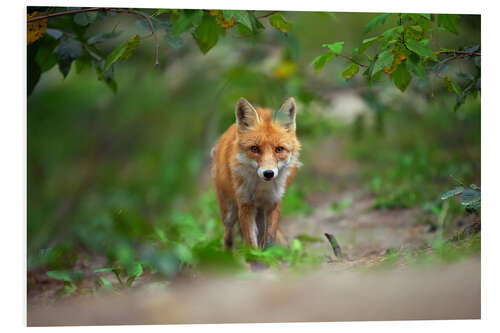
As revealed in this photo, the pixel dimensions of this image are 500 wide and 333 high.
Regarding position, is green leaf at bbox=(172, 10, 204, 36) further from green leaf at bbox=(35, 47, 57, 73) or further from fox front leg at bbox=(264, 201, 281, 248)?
fox front leg at bbox=(264, 201, 281, 248)

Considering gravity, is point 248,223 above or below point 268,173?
below

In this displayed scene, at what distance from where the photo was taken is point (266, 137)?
3633 millimetres

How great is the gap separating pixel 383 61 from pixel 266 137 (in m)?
0.98

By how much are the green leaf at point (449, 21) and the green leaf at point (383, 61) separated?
0.63m

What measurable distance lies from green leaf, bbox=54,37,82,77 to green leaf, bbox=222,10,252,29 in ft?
3.62

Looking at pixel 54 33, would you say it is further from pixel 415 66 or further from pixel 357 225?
pixel 357 225

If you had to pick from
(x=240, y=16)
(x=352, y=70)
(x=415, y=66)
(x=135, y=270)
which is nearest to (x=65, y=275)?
(x=135, y=270)

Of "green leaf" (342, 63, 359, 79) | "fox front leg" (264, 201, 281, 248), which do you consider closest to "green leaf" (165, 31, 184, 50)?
"green leaf" (342, 63, 359, 79)

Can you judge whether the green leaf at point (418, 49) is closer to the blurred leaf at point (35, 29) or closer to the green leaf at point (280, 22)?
the green leaf at point (280, 22)

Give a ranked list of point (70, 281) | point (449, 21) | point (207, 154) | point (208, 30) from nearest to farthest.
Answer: point (208, 30)
point (449, 21)
point (70, 281)
point (207, 154)

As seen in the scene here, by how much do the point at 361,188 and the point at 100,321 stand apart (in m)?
4.33

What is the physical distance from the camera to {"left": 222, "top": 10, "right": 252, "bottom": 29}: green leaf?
325 cm

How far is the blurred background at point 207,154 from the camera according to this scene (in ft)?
13.0

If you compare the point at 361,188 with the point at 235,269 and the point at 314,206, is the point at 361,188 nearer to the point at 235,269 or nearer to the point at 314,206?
the point at 314,206
